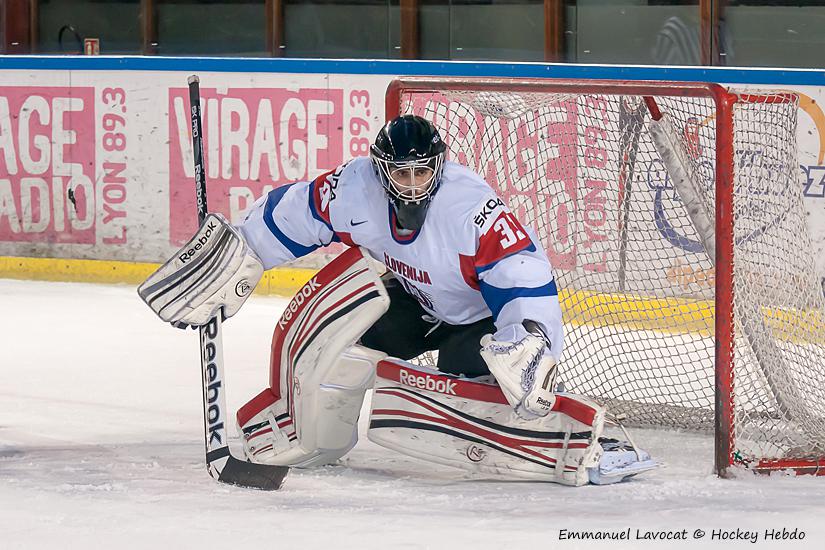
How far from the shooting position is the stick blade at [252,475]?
135 inches

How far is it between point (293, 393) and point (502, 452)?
521 mm

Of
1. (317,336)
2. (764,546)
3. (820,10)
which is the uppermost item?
(820,10)

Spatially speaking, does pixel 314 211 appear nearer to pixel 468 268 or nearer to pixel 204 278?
pixel 204 278

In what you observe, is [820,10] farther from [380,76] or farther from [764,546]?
[764,546]

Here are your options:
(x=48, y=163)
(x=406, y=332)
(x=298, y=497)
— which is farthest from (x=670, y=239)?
(x=48, y=163)

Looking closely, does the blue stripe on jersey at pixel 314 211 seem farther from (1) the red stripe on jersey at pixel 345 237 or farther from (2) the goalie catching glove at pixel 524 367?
(2) the goalie catching glove at pixel 524 367

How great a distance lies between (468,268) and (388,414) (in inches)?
15.8

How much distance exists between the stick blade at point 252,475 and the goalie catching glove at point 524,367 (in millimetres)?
558

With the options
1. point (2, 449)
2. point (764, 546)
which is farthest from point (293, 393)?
point (764, 546)

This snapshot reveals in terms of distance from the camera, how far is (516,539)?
9.71ft

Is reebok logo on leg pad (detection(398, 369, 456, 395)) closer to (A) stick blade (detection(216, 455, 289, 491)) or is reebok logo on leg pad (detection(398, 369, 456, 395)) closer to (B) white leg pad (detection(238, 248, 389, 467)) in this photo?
(B) white leg pad (detection(238, 248, 389, 467))

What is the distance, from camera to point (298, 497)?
3.34 metres

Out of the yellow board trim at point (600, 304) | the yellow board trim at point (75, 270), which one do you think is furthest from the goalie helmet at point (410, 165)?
the yellow board trim at point (75, 270)

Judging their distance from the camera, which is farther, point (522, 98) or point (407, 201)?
point (522, 98)
